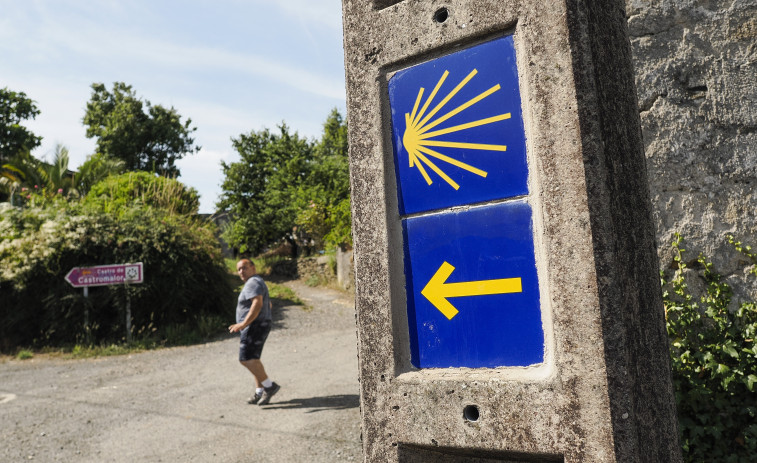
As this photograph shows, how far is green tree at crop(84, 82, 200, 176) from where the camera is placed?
2683cm

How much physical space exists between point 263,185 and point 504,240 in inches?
910

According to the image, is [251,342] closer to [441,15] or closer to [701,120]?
[441,15]

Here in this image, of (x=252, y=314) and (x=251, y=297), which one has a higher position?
(x=251, y=297)

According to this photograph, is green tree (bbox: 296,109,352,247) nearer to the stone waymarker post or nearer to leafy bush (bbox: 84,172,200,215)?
leafy bush (bbox: 84,172,200,215)

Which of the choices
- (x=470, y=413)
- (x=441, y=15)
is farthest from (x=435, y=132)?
(x=470, y=413)

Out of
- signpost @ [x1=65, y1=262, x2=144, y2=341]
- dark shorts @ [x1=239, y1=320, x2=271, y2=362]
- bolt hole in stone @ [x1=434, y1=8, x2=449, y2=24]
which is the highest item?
bolt hole in stone @ [x1=434, y1=8, x2=449, y2=24]

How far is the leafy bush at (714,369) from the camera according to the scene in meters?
2.70

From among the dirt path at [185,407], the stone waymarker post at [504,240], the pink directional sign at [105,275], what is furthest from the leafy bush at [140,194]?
the stone waymarker post at [504,240]

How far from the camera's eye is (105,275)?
932 cm

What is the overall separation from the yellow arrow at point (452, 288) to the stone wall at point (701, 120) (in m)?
1.79

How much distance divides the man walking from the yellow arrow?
3.76m

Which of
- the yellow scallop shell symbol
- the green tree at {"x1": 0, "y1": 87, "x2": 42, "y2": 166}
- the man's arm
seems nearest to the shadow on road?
the man's arm

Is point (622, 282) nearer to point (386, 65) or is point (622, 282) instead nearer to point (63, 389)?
point (386, 65)

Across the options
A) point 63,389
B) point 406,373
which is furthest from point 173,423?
Result: point 406,373
